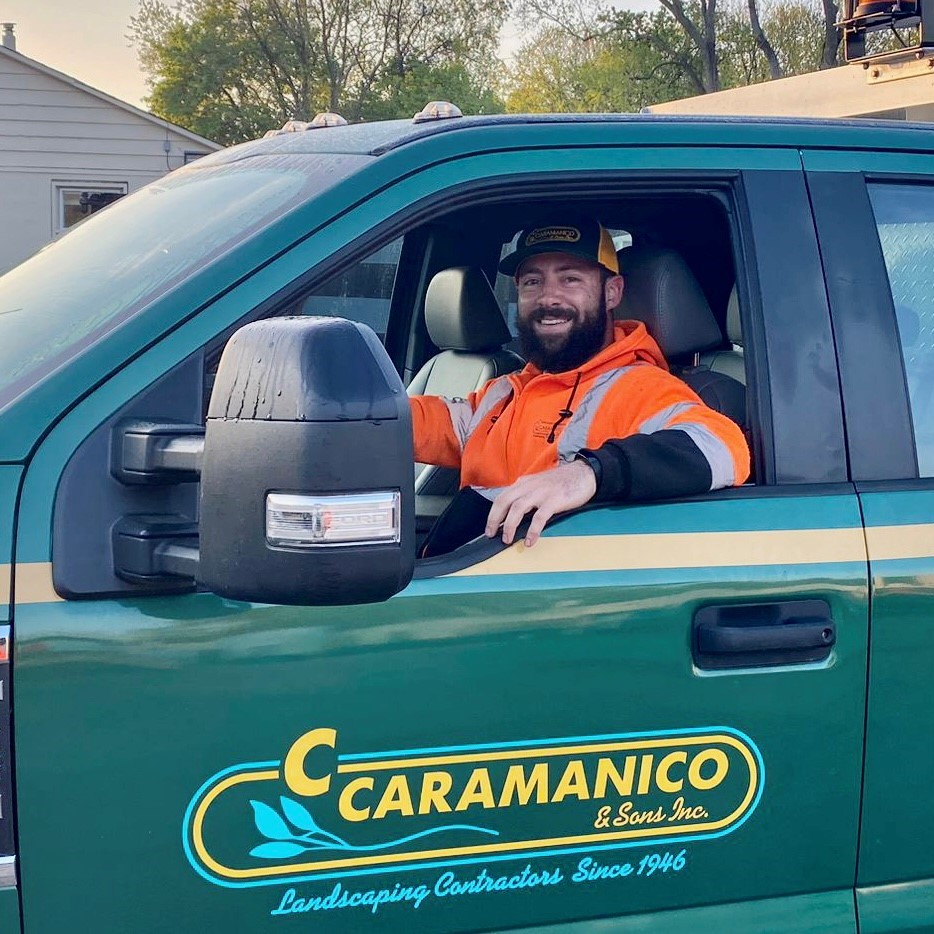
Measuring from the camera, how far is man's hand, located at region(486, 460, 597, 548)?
2.01m

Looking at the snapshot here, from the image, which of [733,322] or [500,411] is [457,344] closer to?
[500,411]

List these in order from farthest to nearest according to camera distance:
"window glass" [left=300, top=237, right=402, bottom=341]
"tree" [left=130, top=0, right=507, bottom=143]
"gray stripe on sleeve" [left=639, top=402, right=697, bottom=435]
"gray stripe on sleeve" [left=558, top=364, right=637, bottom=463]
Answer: "tree" [left=130, top=0, right=507, bottom=143]
"window glass" [left=300, top=237, right=402, bottom=341]
"gray stripe on sleeve" [left=558, top=364, right=637, bottom=463]
"gray stripe on sleeve" [left=639, top=402, right=697, bottom=435]

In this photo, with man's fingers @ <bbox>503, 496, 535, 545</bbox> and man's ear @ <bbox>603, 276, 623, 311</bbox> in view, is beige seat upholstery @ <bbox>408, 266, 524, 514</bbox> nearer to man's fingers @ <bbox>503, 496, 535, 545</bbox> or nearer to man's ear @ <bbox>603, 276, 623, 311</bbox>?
man's ear @ <bbox>603, 276, 623, 311</bbox>

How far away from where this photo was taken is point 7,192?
58.2ft

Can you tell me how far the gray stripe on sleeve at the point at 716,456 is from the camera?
7.06 ft

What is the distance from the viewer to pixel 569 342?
2.96 meters

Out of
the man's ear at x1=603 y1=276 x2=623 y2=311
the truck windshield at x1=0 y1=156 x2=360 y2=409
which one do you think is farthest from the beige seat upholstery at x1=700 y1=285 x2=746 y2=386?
the truck windshield at x1=0 y1=156 x2=360 y2=409

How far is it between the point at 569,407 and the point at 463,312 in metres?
0.72

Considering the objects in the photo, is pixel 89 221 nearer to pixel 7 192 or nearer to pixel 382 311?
pixel 382 311

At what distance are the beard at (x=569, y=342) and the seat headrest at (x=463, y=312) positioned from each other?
0.44 meters

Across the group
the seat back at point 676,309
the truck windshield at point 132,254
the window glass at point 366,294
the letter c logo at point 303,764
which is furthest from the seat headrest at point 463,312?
the letter c logo at point 303,764

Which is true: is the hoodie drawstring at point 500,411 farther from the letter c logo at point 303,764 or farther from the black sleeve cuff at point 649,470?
the letter c logo at point 303,764

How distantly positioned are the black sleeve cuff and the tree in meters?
32.1

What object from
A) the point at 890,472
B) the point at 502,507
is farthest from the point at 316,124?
the point at 890,472
